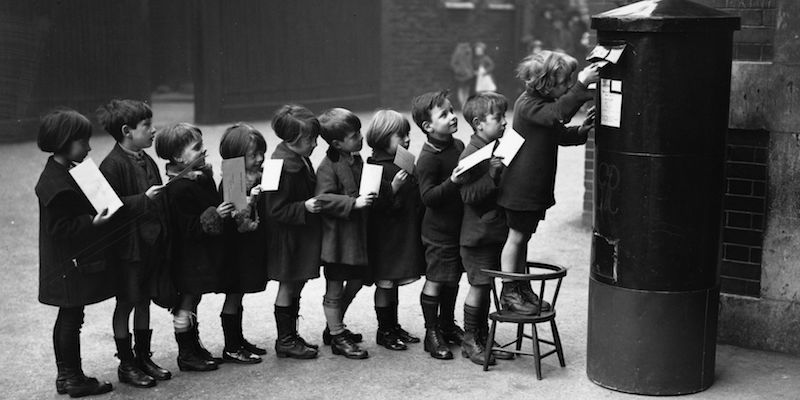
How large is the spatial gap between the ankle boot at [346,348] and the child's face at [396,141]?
3.56 feet

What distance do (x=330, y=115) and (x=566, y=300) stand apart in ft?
7.93

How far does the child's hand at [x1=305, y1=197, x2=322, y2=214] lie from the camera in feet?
19.6

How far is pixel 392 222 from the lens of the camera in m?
6.25

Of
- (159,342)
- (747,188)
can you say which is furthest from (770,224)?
(159,342)

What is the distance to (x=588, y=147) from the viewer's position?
33.5 ft

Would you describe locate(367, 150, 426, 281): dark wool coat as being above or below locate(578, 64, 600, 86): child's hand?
below

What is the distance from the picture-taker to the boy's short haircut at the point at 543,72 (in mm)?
5805

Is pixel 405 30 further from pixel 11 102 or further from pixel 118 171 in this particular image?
pixel 118 171

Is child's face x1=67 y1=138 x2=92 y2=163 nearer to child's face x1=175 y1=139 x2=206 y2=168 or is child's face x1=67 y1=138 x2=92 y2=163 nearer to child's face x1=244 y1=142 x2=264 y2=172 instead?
child's face x1=175 y1=139 x2=206 y2=168

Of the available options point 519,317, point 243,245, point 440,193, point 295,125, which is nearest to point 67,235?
point 243,245

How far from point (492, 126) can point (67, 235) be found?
7.40 ft

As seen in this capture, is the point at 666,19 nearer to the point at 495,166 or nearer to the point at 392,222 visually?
the point at 495,166

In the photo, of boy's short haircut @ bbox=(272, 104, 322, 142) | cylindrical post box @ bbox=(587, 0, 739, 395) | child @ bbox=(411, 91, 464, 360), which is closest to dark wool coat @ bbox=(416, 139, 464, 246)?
child @ bbox=(411, 91, 464, 360)

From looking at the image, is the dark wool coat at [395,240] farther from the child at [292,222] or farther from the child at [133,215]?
the child at [133,215]
